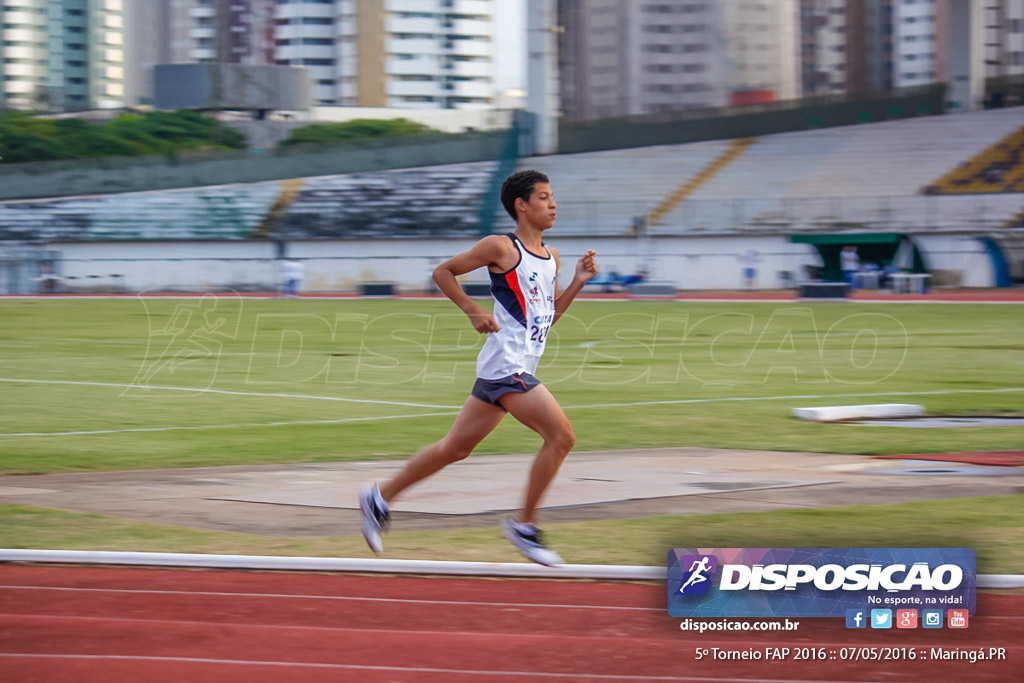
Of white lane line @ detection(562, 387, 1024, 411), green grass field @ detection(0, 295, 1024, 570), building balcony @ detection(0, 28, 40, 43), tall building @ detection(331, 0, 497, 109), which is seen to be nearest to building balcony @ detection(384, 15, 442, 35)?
tall building @ detection(331, 0, 497, 109)

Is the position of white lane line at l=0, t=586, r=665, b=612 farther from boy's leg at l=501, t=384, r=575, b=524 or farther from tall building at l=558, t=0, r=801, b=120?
tall building at l=558, t=0, r=801, b=120

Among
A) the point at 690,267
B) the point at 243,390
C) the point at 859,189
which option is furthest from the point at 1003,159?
the point at 243,390

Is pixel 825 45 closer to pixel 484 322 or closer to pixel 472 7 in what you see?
pixel 472 7

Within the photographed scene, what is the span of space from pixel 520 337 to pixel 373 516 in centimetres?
117

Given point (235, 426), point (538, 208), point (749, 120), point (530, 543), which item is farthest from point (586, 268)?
point (749, 120)

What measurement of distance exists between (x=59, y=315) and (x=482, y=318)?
3017cm

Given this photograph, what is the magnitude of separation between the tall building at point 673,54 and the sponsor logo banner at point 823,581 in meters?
76.1

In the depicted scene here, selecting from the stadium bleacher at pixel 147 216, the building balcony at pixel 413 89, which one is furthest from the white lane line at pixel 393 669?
the building balcony at pixel 413 89

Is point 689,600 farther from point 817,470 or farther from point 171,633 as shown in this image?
point 817,470

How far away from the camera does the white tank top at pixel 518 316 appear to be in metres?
6.25

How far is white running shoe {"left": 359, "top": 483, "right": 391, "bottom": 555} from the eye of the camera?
650cm

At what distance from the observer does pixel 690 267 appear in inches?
1943

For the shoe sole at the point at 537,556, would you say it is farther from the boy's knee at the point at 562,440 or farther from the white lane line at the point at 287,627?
the white lane line at the point at 287,627

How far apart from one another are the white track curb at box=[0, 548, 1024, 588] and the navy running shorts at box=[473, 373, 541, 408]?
78 cm
